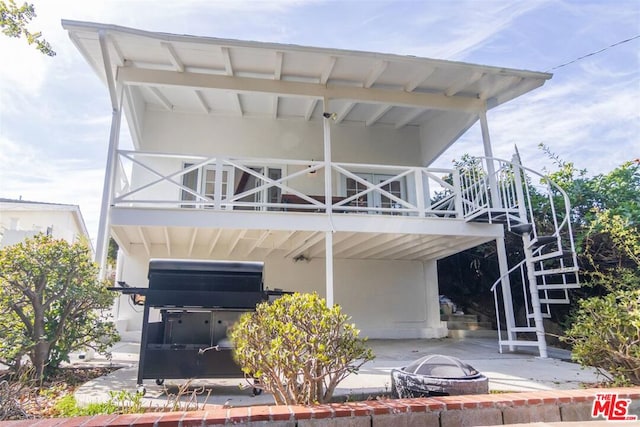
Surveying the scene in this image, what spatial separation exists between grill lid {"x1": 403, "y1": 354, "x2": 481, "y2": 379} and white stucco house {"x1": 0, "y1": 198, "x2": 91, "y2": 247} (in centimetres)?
1400

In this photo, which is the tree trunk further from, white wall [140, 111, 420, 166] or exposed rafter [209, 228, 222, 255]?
white wall [140, 111, 420, 166]

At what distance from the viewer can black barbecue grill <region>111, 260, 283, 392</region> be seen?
363 cm

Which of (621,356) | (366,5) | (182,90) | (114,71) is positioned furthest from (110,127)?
(621,356)

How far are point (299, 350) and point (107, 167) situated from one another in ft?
16.3

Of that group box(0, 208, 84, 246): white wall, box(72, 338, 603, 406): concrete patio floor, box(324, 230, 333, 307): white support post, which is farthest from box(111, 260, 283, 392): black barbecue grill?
box(0, 208, 84, 246): white wall

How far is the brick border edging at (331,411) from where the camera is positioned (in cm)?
213

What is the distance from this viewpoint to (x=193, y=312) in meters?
4.03

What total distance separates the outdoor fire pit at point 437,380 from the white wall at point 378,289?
212 inches

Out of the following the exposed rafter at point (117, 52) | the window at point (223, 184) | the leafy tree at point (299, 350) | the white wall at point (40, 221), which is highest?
the exposed rafter at point (117, 52)

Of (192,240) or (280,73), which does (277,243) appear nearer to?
(192,240)

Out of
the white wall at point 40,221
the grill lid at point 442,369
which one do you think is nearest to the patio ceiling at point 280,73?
the grill lid at point 442,369

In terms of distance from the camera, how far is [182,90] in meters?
7.87

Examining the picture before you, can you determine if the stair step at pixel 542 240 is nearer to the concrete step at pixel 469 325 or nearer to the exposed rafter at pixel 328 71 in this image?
the exposed rafter at pixel 328 71

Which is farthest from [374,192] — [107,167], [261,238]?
[107,167]
